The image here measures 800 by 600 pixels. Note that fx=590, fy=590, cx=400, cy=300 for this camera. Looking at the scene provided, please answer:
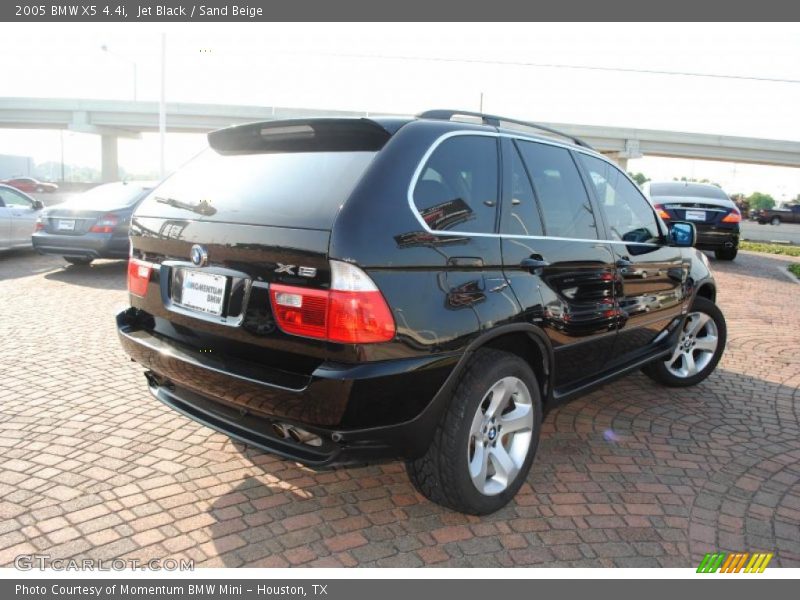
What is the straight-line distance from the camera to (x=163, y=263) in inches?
114

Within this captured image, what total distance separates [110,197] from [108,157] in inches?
2113

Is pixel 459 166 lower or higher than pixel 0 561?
higher

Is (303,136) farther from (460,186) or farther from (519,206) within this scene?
(519,206)

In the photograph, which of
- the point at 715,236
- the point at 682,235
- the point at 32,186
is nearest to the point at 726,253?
the point at 715,236

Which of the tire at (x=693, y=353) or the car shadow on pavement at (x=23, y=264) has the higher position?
the tire at (x=693, y=353)

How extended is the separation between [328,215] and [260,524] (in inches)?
59.3

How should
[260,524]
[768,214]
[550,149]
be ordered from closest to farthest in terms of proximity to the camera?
[260,524] < [550,149] < [768,214]

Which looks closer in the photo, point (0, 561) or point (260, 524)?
point (0, 561)

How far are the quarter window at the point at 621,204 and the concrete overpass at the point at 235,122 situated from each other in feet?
146

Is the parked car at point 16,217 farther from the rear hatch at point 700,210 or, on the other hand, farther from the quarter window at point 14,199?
the rear hatch at point 700,210

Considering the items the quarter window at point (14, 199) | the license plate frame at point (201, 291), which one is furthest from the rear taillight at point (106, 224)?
the license plate frame at point (201, 291)

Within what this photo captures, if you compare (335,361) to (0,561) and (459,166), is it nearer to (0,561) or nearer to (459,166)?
(459,166)

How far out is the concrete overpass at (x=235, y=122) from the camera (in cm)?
4741

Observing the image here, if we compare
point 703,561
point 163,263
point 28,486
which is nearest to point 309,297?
point 163,263
